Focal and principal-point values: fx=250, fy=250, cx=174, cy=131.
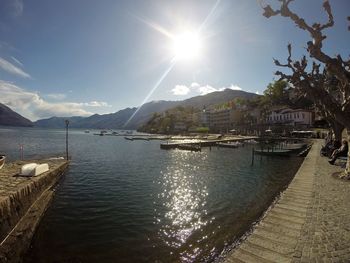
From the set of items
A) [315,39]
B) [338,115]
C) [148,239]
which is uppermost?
[315,39]

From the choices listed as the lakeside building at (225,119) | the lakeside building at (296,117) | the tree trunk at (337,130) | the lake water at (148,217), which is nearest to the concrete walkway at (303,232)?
the lake water at (148,217)

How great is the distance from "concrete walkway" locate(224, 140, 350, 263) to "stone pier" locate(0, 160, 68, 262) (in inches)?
388

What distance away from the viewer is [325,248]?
862 centimetres

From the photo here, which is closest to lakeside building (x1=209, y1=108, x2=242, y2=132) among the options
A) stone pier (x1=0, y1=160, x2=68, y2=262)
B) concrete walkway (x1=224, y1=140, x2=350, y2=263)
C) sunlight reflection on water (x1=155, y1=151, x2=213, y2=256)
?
sunlight reflection on water (x1=155, y1=151, x2=213, y2=256)

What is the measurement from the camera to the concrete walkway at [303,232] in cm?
849

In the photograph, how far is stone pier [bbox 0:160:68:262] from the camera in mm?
11766

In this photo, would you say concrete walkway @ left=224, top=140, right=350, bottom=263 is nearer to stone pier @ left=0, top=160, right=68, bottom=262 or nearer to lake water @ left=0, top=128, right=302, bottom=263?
lake water @ left=0, top=128, right=302, bottom=263

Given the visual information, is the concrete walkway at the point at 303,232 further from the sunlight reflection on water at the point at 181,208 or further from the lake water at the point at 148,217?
the sunlight reflection on water at the point at 181,208

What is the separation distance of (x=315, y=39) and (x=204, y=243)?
15720 millimetres

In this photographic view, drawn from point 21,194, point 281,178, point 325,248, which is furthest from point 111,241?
point 281,178

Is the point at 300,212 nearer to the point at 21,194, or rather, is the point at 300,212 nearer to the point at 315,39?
the point at 315,39

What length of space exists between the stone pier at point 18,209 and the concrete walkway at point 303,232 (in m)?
9.85

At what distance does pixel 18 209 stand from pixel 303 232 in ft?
50.1

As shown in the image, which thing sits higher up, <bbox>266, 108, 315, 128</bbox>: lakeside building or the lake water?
<bbox>266, 108, 315, 128</bbox>: lakeside building
